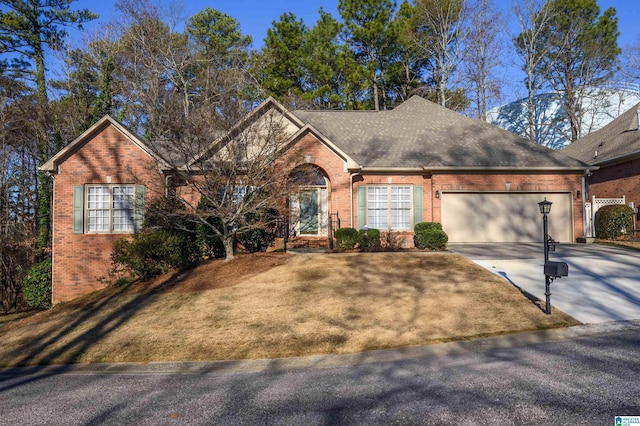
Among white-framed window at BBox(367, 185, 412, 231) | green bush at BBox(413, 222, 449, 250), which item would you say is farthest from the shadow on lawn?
green bush at BBox(413, 222, 449, 250)

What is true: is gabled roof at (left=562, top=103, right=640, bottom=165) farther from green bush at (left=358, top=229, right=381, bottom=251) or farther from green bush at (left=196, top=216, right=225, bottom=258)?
green bush at (left=196, top=216, right=225, bottom=258)

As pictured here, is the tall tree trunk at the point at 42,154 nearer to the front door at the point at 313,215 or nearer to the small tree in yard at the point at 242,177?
the small tree in yard at the point at 242,177

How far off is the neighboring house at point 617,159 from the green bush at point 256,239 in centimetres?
1361

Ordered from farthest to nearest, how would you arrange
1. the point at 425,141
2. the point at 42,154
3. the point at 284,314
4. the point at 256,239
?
the point at 42,154 → the point at 425,141 → the point at 256,239 → the point at 284,314

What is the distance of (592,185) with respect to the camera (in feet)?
73.2

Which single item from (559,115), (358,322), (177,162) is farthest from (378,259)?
(559,115)

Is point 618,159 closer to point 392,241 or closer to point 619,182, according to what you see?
point 619,182

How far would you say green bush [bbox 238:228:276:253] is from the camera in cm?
1353

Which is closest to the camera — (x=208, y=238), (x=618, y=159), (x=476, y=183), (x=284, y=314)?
(x=284, y=314)

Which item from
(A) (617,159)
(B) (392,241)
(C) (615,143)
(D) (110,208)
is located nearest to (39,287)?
(D) (110,208)

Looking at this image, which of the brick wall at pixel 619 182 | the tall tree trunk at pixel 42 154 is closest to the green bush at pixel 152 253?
the tall tree trunk at pixel 42 154

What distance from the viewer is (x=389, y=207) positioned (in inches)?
634

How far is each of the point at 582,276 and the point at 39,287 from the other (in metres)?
17.9

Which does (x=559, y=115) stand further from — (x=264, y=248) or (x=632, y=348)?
(x=632, y=348)
